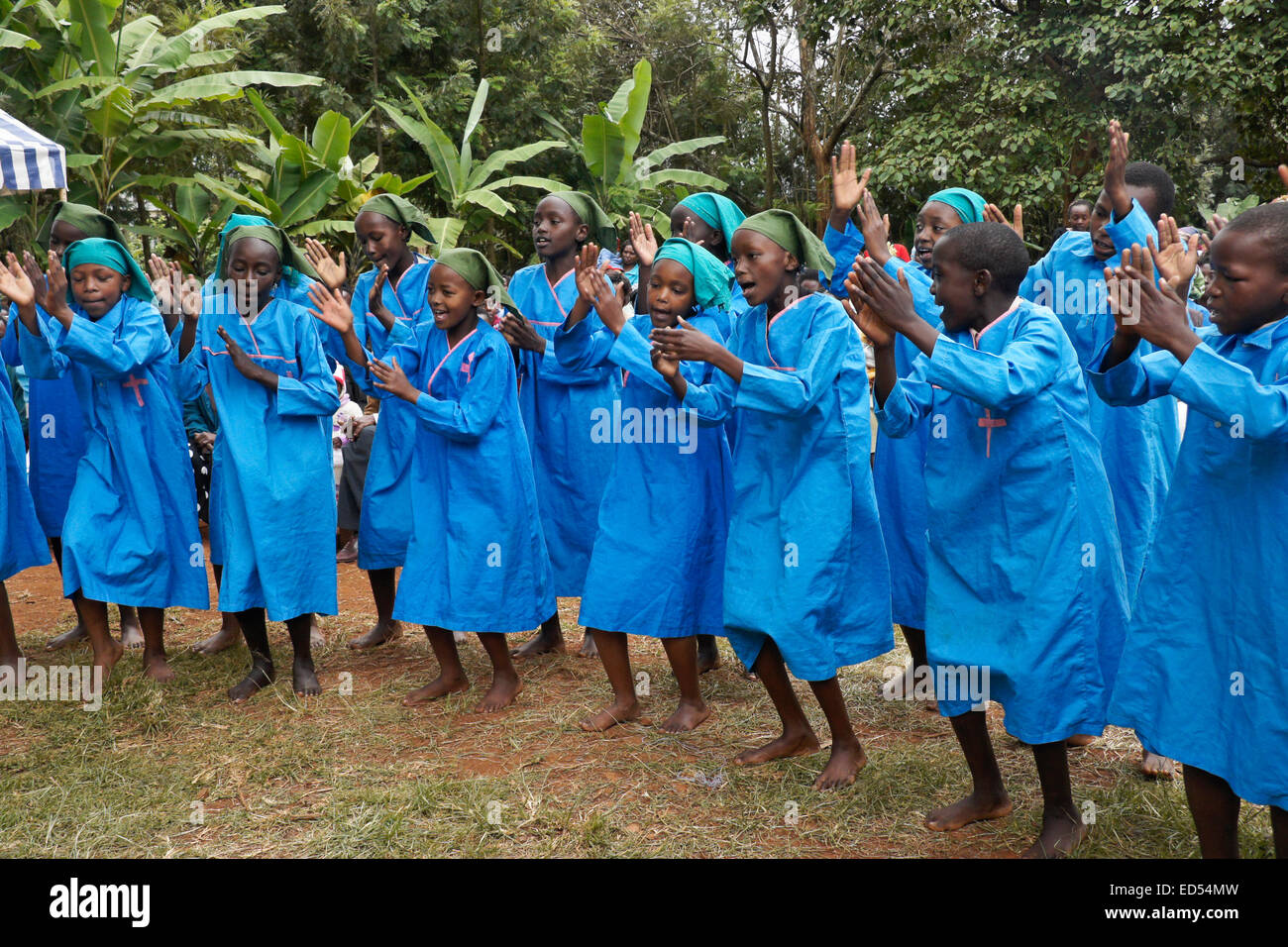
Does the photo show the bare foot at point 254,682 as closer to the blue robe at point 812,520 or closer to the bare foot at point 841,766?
the blue robe at point 812,520

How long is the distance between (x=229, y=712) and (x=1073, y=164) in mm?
12140

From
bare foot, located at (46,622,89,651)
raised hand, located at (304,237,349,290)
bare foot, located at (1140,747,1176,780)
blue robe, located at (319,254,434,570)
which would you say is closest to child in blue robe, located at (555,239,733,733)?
raised hand, located at (304,237,349,290)

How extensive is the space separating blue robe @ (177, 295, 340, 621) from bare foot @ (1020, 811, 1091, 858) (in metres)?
3.31

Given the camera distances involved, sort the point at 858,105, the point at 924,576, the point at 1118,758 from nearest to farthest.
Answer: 1. the point at 1118,758
2. the point at 924,576
3. the point at 858,105

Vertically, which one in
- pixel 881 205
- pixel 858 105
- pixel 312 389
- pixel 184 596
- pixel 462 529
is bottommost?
pixel 184 596

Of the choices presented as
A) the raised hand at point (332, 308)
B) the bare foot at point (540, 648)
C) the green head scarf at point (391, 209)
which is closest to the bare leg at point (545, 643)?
the bare foot at point (540, 648)

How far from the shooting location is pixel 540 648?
613 cm

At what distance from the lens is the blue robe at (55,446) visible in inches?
239

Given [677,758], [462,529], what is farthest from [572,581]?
→ [677,758]

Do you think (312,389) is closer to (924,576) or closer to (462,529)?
(462,529)

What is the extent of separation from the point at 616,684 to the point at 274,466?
6.19ft

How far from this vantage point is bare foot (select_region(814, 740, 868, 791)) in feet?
13.9

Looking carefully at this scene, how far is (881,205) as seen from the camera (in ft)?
59.2
